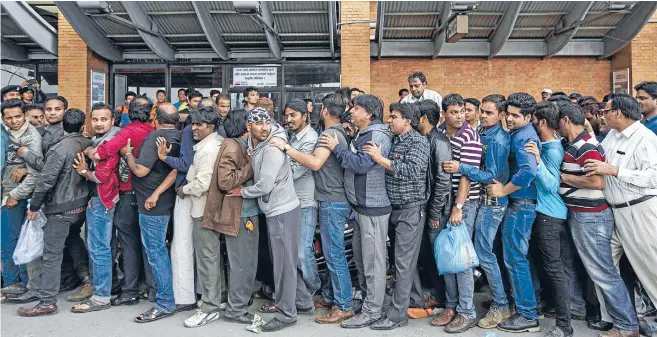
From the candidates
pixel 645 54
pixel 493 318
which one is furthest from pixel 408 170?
pixel 645 54

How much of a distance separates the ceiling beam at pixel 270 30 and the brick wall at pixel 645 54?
24.3ft

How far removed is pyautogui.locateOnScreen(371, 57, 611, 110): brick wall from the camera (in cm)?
1086

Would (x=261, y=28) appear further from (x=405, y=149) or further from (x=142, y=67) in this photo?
(x=405, y=149)

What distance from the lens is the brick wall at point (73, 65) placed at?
10281mm

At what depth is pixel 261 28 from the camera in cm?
978

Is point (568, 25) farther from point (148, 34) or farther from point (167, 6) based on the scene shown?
point (148, 34)

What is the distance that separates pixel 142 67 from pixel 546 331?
391 inches

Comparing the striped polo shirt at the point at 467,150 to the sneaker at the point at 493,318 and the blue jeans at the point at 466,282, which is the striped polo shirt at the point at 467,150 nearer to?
the blue jeans at the point at 466,282

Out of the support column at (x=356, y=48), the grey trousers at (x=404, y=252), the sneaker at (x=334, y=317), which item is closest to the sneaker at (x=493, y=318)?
the grey trousers at (x=404, y=252)

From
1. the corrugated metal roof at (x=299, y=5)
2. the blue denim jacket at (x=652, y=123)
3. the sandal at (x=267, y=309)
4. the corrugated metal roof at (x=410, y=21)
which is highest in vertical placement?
the corrugated metal roof at (x=299, y=5)

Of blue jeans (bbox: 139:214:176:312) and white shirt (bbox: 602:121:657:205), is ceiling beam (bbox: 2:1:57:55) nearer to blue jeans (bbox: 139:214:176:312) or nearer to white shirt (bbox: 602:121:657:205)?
blue jeans (bbox: 139:214:176:312)

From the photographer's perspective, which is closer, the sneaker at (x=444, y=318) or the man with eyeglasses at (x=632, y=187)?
the man with eyeglasses at (x=632, y=187)

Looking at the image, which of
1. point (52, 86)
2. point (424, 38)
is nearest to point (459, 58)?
point (424, 38)

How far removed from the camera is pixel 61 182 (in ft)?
15.7
